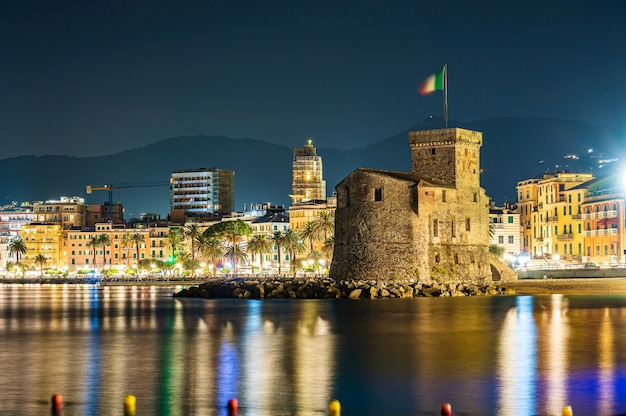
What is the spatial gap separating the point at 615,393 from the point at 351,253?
50.3 metres

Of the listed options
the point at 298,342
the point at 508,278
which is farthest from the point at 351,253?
the point at 298,342

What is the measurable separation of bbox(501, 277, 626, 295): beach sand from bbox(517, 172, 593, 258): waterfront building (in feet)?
99.1

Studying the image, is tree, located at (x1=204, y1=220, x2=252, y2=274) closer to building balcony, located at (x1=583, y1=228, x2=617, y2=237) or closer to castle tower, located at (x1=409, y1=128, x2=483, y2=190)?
building balcony, located at (x1=583, y1=228, x2=617, y2=237)

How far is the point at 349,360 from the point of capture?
3866 cm

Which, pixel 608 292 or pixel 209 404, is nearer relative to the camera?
pixel 209 404

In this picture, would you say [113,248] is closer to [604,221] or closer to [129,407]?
[604,221]

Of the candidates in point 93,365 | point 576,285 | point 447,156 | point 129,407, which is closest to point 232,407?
point 129,407

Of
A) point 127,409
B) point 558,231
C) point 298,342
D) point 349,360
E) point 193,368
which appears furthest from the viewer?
point 558,231

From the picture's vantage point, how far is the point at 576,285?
77312mm

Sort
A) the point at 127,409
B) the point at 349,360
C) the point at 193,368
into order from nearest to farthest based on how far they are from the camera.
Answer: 1. the point at 127,409
2. the point at 193,368
3. the point at 349,360

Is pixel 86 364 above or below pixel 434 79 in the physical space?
below

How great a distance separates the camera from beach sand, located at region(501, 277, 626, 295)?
77625 millimetres

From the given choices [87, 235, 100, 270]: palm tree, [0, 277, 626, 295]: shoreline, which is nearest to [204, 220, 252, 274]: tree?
[87, 235, 100, 270]: palm tree

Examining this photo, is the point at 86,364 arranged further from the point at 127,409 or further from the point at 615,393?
the point at 615,393
